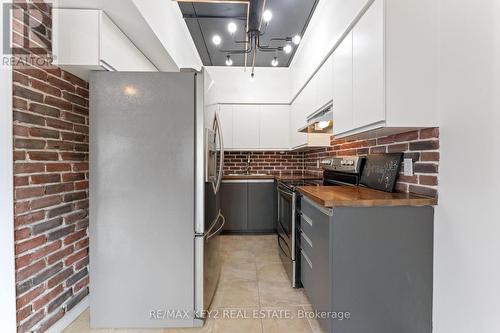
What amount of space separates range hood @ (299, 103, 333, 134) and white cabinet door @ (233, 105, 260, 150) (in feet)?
3.31

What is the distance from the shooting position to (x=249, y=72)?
154 inches

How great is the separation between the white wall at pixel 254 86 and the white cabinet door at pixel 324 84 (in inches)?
60.4

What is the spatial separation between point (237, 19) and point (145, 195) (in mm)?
2156

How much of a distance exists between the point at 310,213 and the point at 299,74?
2.18 metres

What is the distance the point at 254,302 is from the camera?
6.55 feet

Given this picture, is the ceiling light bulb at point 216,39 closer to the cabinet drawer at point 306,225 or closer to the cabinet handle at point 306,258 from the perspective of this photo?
the cabinet drawer at point 306,225

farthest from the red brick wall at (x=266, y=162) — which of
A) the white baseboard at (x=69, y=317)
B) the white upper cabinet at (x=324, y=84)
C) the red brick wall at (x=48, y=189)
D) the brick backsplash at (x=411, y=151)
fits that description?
the white baseboard at (x=69, y=317)

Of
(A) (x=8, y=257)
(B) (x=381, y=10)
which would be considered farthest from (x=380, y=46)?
(A) (x=8, y=257)

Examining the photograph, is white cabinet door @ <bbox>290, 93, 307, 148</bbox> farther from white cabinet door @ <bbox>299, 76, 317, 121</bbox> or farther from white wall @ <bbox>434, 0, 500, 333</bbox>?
white wall @ <bbox>434, 0, 500, 333</bbox>

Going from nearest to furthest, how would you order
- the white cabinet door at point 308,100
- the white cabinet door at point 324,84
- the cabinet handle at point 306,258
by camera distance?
the cabinet handle at point 306,258
the white cabinet door at point 324,84
the white cabinet door at point 308,100

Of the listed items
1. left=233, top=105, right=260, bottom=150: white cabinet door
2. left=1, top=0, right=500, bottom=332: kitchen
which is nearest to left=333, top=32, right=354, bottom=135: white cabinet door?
→ left=1, top=0, right=500, bottom=332: kitchen

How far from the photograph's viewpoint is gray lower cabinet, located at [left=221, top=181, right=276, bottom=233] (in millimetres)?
3824

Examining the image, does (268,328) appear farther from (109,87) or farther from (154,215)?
(109,87)

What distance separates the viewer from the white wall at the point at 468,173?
3.47 feet
